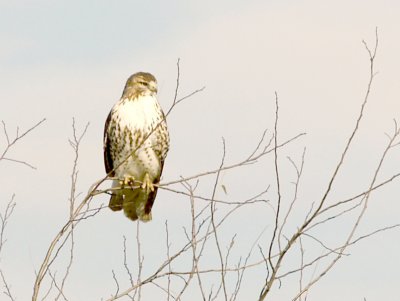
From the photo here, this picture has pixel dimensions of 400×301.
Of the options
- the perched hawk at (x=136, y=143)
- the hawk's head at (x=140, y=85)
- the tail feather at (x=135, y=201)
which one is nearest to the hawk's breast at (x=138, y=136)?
the perched hawk at (x=136, y=143)

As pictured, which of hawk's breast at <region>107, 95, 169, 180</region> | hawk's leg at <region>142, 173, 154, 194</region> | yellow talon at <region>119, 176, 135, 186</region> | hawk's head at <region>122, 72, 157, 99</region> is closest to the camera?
hawk's breast at <region>107, 95, 169, 180</region>

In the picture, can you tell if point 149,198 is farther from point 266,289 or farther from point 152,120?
point 266,289

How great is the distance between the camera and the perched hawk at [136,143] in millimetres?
9617

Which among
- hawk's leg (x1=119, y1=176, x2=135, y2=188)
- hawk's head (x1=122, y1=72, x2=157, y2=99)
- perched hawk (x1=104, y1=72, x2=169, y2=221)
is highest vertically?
hawk's head (x1=122, y1=72, x2=157, y2=99)

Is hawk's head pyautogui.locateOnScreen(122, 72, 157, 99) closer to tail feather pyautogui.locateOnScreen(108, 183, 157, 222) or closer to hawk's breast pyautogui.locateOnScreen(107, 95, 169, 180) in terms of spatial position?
hawk's breast pyautogui.locateOnScreen(107, 95, 169, 180)

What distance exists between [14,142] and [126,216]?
4267 millimetres

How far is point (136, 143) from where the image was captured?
962 cm

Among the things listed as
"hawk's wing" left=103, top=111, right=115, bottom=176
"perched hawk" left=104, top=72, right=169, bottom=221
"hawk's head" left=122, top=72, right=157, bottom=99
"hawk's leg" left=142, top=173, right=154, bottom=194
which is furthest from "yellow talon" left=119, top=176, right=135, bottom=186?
"hawk's head" left=122, top=72, right=157, bottom=99

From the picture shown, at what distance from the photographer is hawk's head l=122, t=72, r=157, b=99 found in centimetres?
1019

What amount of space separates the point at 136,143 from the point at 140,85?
85 centimetres

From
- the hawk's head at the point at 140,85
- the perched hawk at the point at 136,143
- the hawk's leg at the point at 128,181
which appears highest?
the hawk's head at the point at 140,85

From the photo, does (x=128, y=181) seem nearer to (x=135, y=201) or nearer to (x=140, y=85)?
(x=135, y=201)

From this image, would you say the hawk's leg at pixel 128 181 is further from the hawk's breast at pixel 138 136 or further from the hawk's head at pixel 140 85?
the hawk's head at pixel 140 85

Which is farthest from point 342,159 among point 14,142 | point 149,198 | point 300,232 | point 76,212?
point 149,198
